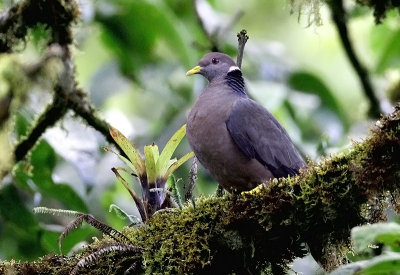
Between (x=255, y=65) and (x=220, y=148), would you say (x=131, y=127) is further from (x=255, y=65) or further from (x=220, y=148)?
(x=220, y=148)

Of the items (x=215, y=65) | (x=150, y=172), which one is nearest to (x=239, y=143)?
(x=150, y=172)

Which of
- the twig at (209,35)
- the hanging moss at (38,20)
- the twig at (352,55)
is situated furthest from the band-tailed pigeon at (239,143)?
the twig at (352,55)

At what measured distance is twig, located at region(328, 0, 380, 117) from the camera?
5305mm

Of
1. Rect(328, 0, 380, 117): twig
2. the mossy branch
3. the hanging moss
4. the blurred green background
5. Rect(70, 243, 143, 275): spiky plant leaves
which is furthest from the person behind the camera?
Rect(328, 0, 380, 117): twig

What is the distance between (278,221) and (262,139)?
1137 millimetres

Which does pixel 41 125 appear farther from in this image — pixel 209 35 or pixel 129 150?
pixel 209 35

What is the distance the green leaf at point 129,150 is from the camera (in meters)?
3.13

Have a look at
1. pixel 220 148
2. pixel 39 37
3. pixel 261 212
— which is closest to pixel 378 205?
pixel 261 212

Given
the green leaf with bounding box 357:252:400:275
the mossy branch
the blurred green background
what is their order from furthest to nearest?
the blurred green background < the mossy branch < the green leaf with bounding box 357:252:400:275

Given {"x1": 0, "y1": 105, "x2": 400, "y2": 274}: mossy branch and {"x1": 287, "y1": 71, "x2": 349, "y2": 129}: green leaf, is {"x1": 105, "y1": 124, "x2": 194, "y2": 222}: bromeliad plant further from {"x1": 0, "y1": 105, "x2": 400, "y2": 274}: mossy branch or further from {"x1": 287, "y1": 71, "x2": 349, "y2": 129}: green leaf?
{"x1": 287, "y1": 71, "x2": 349, "y2": 129}: green leaf

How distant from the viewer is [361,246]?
1855mm

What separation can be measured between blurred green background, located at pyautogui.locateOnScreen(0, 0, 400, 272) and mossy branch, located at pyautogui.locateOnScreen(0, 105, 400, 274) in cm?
112

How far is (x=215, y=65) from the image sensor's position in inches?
171

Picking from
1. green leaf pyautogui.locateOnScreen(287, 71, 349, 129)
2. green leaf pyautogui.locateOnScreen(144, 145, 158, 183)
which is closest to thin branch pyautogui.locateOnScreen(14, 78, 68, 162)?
green leaf pyautogui.locateOnScreen(144, 145, 158, 183)
